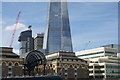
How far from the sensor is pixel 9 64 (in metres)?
146

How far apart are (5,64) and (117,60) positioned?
87.8 m

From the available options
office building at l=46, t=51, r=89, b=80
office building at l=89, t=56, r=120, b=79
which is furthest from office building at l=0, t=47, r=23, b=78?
office building at l=89, t=56, r=120, b=79

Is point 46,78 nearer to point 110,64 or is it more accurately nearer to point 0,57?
point 0,57

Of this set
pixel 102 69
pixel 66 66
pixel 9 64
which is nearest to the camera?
pixel 9 64

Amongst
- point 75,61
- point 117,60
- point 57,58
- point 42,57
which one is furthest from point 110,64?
point 42,57

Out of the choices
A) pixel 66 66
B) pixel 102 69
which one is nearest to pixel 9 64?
pixel 66 66

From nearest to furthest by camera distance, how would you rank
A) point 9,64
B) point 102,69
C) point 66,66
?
point 9,64 < point 66,66 < point 102,69

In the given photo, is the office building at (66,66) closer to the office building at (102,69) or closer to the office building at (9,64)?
the office building at (102,69)

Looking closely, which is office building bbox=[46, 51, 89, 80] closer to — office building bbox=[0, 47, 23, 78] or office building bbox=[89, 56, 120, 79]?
office building bbox=[89, 56, 120, 79]

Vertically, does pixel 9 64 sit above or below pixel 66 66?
above

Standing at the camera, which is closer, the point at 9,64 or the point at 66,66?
the point at 9,64

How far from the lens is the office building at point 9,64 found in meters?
143

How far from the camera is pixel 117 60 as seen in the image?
194m

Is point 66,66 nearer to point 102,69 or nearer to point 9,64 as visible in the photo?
point 102,69
